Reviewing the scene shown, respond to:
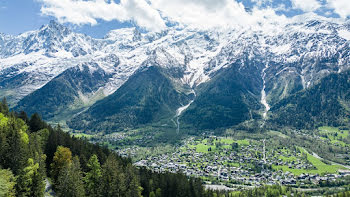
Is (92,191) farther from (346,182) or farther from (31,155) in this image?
(346,182)

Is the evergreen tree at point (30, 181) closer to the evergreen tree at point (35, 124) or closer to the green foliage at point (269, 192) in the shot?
the evergreen tree at point (35, 124)

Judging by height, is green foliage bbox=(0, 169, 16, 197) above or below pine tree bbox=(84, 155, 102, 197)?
above

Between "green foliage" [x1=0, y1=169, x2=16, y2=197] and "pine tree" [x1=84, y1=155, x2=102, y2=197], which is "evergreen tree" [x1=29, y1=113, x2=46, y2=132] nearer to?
"pine tree" [x1=84, y1=155, x2=102, y2=197]

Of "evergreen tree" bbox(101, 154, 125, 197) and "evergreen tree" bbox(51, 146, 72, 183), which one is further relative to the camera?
"evergreen tree" bbox(51, 146, 72, 183)

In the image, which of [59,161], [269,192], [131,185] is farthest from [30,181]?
[269,192]

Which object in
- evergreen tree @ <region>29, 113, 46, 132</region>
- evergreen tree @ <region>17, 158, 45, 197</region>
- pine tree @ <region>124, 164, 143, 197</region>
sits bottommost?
pine tree @ <region>124, 164, 143, 197</region>

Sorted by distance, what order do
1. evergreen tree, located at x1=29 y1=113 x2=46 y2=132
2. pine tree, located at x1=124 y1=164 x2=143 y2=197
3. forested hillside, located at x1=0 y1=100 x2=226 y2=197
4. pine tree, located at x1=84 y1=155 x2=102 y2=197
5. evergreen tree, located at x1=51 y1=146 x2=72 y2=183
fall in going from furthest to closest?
1. evergreen tree, located at x1=29 y1=113 x2=46 y2=132
2. evergreen tree, located at x1=51 y1=146 x2=72 y2=183
3. pine tree, located at x1=124 y1=164 x2=143 y2=197
4. pine tree, located at x1=84 y1=155 x2=102 y2=197
5. forested hillside, located at x1=0 y1=100 x2=226 y2=197

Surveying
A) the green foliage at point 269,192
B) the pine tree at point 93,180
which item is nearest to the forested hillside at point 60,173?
the pine tree at point 93,180

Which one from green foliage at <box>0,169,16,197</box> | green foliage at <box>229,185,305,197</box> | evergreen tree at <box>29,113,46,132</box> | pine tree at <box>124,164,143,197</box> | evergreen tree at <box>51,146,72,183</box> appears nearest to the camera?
green foliage at <box>0,169,16,197</box>

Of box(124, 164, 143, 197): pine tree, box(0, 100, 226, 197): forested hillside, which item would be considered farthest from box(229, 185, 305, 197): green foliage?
box(124, 164, 143, 197): pine tree

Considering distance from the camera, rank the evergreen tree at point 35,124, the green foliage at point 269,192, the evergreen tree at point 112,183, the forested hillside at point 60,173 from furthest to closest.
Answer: the green foliage at point 269,192
the evergreen tree at point 35,124
the evergreen tree at point 112,183
the forested hillside at point 60,173
